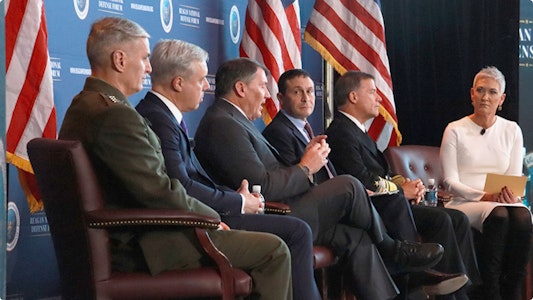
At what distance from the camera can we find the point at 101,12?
5.14 meters

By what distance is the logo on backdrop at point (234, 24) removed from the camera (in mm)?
6512

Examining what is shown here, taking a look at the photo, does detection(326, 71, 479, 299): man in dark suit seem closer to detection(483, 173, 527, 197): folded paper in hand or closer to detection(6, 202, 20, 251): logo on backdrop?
detection(483, 173, 527, 197): folded paper in hand

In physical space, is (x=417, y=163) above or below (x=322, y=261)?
above

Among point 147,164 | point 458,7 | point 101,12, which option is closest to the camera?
point 147,164

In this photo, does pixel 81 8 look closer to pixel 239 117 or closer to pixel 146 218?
pixel 239 117

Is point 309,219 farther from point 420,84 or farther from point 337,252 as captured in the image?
point 420,84

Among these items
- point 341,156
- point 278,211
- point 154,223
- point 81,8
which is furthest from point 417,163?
point 154,223

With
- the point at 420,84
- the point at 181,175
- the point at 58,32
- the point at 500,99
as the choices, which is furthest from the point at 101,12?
the point at 420,84

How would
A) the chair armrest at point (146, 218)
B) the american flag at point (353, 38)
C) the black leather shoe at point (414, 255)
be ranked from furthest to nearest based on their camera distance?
1. the american flag at point (353, 38)
2. the black leather shoe at point (414, 255)
3. the chair armrest at point (146, 218)

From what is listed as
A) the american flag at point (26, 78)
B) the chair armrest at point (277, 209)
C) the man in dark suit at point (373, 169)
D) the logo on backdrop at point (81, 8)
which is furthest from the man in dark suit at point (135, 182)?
the man in dark suit at point (373, 169)

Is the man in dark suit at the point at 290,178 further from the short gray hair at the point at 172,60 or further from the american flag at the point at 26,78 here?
the american flag at the point at 26,78

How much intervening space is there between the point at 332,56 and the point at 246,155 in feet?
8.47

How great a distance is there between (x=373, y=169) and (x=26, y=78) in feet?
6.68

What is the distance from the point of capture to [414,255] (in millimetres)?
4883
